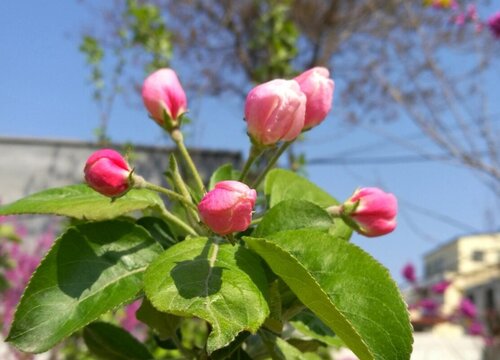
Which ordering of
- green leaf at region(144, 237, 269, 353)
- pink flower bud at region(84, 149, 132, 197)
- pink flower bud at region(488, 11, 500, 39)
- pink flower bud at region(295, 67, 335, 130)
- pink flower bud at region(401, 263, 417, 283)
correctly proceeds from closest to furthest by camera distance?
green leaf at region(144, 237, 269, 353) → pink flower bud at region(84, 149, 132, 197) → pink flower bud at region(295, 67, 335, 130) → pink flower bud at region(488, 11, 500, 39) → pink flower bud at region(401, 263, 417, 283)

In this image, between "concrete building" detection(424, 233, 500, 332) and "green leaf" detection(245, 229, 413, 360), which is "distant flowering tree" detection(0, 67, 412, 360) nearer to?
"green leaf" detection(245, 229, 413, 360)

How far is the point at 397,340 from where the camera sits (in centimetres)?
56

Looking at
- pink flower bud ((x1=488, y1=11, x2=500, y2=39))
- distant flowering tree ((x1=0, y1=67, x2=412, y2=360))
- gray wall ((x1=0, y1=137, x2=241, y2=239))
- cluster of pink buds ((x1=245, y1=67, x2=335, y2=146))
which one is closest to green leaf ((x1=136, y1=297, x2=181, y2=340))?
distant flowering tree ((x1=0, y1=67, x2=412, y2=360))

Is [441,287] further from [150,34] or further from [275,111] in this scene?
[275,111]

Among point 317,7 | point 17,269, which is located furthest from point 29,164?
point 317,7

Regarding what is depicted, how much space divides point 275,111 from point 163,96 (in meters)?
0.18

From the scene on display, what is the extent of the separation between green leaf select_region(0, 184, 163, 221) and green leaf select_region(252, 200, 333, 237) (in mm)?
130

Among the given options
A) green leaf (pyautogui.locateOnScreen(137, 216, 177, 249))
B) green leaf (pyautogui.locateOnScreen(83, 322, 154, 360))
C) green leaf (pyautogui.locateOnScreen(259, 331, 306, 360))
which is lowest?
green leaf (pyautogui.locateOnScreen(83, 322, 154, 360))

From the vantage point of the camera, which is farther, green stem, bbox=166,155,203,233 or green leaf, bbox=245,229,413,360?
green stem, bbox=166,155,203,233

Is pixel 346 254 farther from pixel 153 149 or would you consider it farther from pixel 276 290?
pixel 153 149

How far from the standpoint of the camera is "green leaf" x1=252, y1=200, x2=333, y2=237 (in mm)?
691

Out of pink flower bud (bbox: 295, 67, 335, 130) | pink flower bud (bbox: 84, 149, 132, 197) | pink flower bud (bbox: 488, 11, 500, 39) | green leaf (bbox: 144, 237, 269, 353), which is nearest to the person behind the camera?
green leaf (bbox: 144, 237, 269, 353)

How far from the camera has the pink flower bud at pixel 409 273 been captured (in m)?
4.63

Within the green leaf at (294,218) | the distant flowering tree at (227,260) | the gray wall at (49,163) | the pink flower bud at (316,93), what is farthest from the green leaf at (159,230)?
the gray wall at (49,163)
